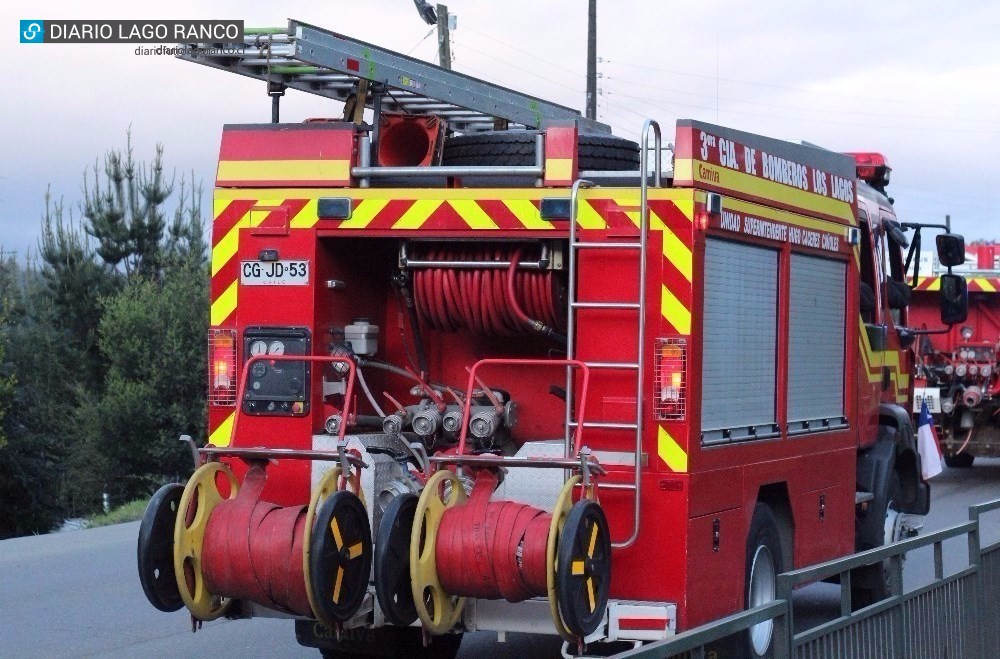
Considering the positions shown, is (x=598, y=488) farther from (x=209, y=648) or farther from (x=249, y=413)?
(x=209, y=648)

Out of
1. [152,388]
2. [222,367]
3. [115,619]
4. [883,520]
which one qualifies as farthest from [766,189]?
[152,388]

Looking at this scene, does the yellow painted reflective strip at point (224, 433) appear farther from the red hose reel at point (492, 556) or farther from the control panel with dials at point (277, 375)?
the red hose reel at point (492, 556)

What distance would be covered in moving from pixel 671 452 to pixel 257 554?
6.14 ft

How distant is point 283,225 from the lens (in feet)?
23.6

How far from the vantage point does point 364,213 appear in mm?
7094

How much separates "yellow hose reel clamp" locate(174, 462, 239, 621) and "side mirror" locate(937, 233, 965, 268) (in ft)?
19.5

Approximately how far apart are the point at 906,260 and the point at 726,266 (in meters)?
4.40

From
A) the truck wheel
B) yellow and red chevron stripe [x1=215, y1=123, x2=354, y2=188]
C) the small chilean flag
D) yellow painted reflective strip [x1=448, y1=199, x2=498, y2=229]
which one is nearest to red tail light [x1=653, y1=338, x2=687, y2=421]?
yellow painted reflective strip [x1=448, y1=199, x2=498, y2=229]

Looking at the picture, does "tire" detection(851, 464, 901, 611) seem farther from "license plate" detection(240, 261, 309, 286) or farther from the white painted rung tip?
"license plate" detection(240, 261, 309, 286)

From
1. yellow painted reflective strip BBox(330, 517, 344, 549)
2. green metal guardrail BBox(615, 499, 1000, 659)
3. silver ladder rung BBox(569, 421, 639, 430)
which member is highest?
silver ladder rung BBox(569, 421, 639, 430)

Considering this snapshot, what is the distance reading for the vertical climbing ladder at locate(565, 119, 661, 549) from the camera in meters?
6.51

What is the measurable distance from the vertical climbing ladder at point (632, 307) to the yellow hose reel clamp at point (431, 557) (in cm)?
62

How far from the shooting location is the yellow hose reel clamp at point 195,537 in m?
6.38

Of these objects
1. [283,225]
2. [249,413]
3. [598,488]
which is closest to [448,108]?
[283,225]
